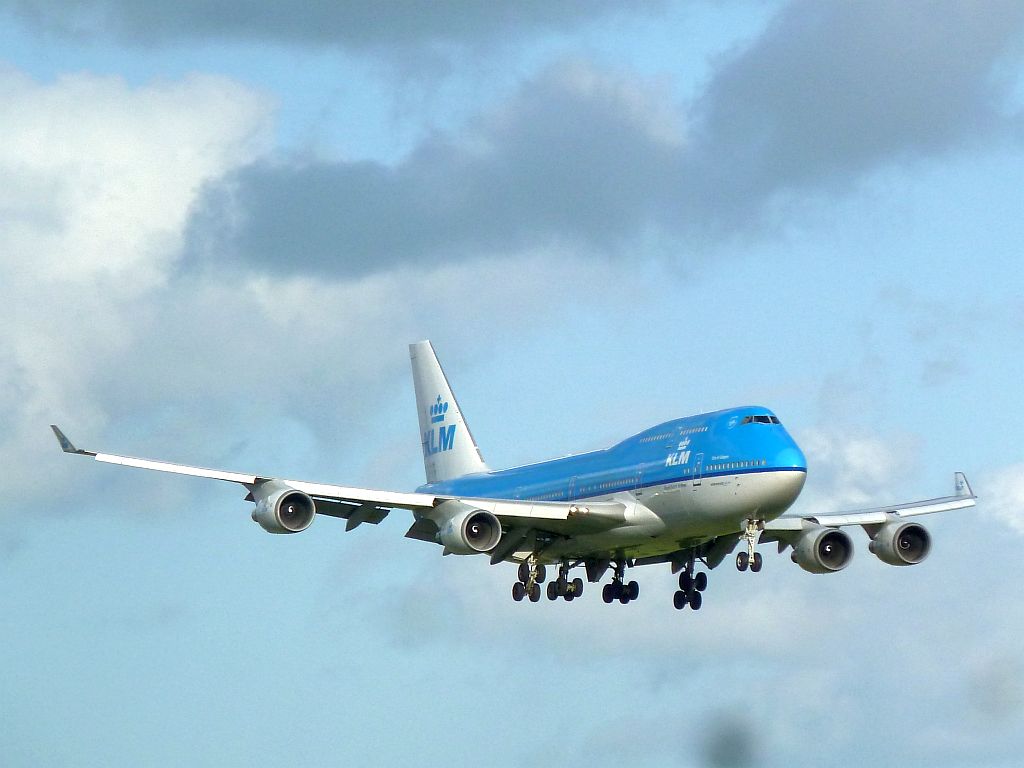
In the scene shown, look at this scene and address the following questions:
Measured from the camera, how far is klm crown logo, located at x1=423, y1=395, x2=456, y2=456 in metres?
91.2

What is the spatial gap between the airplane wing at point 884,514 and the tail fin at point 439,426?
17.5 metres

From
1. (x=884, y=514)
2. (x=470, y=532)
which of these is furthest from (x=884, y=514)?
(x=470, y=532)

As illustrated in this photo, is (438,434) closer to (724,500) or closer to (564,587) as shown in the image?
(564,587)

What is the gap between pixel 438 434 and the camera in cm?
9225

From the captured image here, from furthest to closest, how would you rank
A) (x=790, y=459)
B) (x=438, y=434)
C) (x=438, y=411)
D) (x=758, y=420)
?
(x=438, y=411)
(x=438, y=434)
(x=758, y=420)
(x=790, y=459)

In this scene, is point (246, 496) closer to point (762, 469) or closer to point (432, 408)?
point (762, 469)

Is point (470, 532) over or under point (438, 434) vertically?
under

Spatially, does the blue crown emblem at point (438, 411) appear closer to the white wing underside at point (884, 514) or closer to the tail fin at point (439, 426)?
the tail fin at point (439, 426)

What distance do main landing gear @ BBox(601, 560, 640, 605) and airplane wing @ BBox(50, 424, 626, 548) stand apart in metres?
5.08

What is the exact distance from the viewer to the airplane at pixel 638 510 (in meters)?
67.1

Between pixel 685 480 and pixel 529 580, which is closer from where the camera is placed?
pixel 685 480

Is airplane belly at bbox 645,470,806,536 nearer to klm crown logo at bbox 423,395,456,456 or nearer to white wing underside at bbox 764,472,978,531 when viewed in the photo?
white wing underside at bbox 764,472,978,531

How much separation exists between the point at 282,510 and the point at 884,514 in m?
26.2

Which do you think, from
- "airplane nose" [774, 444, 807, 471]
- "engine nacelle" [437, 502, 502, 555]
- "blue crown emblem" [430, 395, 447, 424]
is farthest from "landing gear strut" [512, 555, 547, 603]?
"blue crown emblem" [430, 395, 447, 424]
